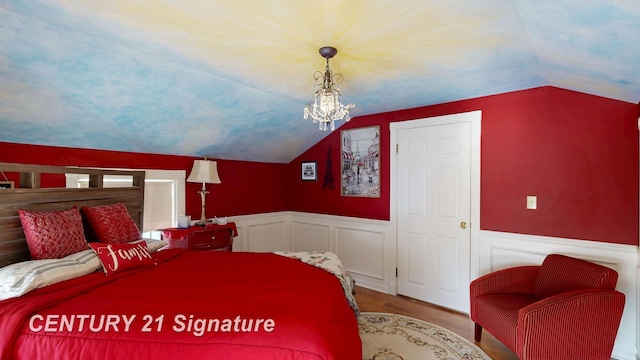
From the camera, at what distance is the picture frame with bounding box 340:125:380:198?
3.98m

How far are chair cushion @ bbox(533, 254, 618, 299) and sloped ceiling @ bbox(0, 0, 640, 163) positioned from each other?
1261mm

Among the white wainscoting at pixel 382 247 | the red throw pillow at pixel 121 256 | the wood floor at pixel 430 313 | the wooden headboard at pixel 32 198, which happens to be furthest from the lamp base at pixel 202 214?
the wood floor at pixel 430 313

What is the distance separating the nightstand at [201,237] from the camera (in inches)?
130

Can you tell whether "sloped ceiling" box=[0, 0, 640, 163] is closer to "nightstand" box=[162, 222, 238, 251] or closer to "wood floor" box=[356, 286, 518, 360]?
"nightstand" box=[162, 222, 238, 251]

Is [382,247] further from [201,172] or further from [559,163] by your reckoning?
[201,172]

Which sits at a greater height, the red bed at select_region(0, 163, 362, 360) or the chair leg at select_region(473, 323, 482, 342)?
the red bed at select_region(0, 163, 362, 360)

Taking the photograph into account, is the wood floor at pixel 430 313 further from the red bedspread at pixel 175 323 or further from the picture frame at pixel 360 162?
the red bedspread at pixel 175 323

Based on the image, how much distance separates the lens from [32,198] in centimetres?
221

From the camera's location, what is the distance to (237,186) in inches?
173

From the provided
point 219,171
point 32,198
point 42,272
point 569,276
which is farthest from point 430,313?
point 32,198

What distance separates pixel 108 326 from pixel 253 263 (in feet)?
3.52

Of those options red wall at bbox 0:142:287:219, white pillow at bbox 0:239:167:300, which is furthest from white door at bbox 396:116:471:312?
white pillow at bbox 0:239:167:300

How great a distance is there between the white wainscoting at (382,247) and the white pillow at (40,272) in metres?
2.26

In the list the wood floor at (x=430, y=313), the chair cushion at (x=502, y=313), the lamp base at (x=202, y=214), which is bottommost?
the wood floor at (x=430, y=313)
